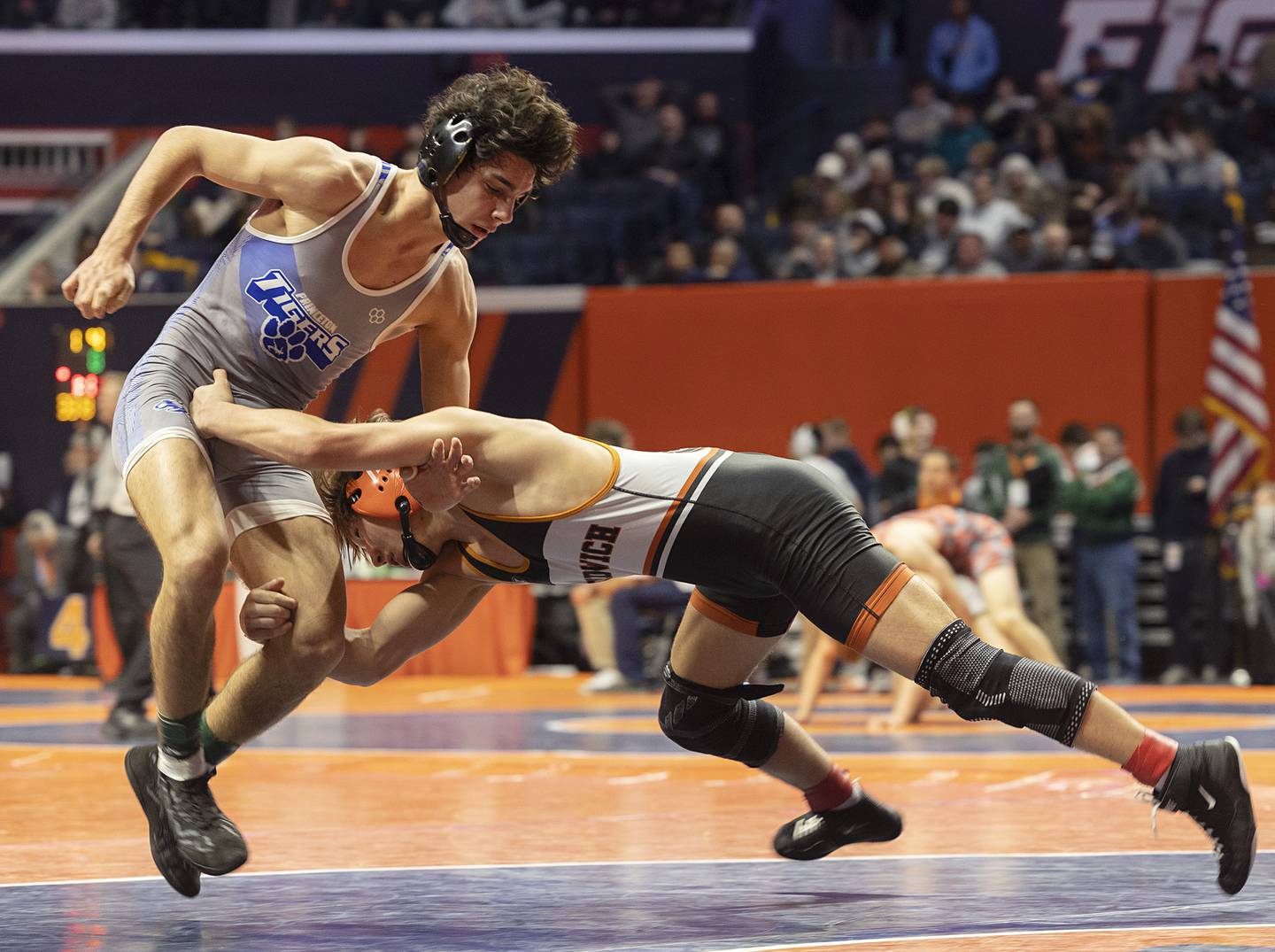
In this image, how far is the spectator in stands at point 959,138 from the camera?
15.3 meters

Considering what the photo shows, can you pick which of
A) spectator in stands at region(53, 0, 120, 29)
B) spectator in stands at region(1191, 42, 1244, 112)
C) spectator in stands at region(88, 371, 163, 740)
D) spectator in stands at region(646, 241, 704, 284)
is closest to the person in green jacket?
spectator in stands at region(646, 241, 704, 284)

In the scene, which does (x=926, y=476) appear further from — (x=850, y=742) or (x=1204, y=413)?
(x=1204, y=413)

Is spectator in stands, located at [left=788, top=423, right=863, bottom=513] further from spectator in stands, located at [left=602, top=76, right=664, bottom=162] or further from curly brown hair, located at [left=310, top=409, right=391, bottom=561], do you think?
curly brown hair, located at [left=310, top=409, right=391, bottom=561]

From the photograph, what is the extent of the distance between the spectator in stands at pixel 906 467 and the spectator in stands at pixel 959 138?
14.4 feet

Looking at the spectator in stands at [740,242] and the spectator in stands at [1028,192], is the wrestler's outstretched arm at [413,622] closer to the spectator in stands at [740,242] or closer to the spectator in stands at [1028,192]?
the spectator in stands at [740,242]

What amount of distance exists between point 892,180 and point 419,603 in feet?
35.2

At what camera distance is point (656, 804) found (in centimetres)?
607

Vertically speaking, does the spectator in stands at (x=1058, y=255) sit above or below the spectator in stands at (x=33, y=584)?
above

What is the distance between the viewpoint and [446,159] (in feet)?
13.6

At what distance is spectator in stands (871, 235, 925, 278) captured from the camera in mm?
13539

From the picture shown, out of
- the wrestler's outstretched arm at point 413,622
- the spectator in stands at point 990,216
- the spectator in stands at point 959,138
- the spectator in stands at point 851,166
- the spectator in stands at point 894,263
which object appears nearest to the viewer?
the wrestler's outstretched arm at point 413,622

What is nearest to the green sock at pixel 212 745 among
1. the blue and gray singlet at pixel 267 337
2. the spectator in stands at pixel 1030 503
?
the blue and gray singlet at pixel 267 337

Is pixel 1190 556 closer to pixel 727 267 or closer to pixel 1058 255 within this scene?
pixel 1058 255

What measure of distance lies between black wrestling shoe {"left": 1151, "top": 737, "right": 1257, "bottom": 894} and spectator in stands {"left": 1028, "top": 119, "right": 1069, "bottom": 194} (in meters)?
10.9
